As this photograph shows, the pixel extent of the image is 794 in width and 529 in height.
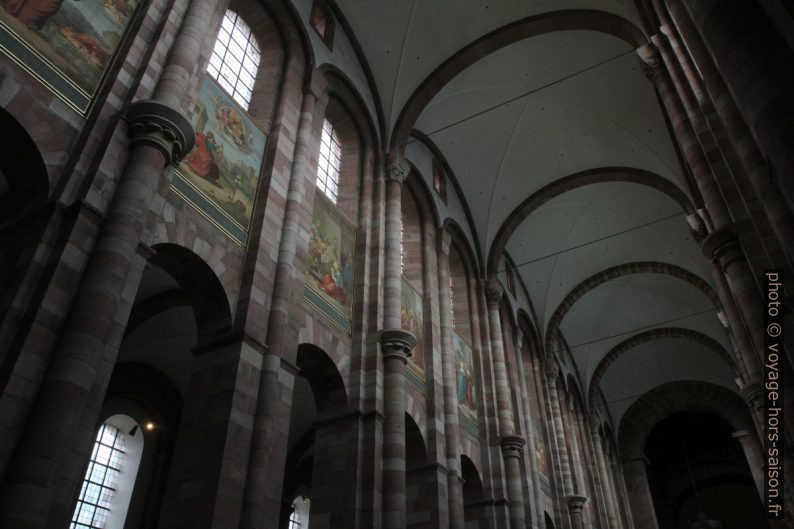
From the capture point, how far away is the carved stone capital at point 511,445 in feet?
55.0

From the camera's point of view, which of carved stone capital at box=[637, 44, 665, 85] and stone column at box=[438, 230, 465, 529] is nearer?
carved stone capital at box=[637, 44, 665, 85]

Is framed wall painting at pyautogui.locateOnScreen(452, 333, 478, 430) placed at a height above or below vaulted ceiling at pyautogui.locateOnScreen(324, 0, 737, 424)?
below

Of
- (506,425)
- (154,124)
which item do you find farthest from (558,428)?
(154,124)

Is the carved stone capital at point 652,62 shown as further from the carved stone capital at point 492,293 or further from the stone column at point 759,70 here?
the carved stone capital at point 492,293

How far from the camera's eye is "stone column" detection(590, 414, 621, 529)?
28.1 metres

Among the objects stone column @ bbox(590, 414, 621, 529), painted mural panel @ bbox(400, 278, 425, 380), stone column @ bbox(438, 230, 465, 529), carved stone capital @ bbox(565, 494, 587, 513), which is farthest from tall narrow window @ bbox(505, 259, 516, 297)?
stone column @ bbox(590, 414, 621, 529)

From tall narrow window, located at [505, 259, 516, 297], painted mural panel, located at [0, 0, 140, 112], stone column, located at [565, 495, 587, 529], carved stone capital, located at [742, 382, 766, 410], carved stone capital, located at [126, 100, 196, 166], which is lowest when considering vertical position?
stone column, located at [565, 495, 587, 529]

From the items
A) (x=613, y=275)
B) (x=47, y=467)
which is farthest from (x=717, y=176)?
(x=613, y=275)

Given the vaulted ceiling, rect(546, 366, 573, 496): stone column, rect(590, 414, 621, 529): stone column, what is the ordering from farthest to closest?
rect(590, 414, 621, 529): stone column
rect(546, 366, 573, 496): stone column
the vaulted ceiling

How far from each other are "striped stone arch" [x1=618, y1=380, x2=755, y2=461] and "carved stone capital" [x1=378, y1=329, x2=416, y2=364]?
93.2 ft

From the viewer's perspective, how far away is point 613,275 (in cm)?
2673

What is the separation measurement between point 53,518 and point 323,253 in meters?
7.33

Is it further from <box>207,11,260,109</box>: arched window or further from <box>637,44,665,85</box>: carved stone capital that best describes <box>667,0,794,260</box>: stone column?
<box>207,11,260,109</box>: arched window

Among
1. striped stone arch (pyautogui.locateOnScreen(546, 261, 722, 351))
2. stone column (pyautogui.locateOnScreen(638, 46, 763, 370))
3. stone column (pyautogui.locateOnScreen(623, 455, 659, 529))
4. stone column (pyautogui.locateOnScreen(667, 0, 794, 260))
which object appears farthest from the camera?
stone column (pyautogui.locateOnScreen(623, 455, 659, 529))
